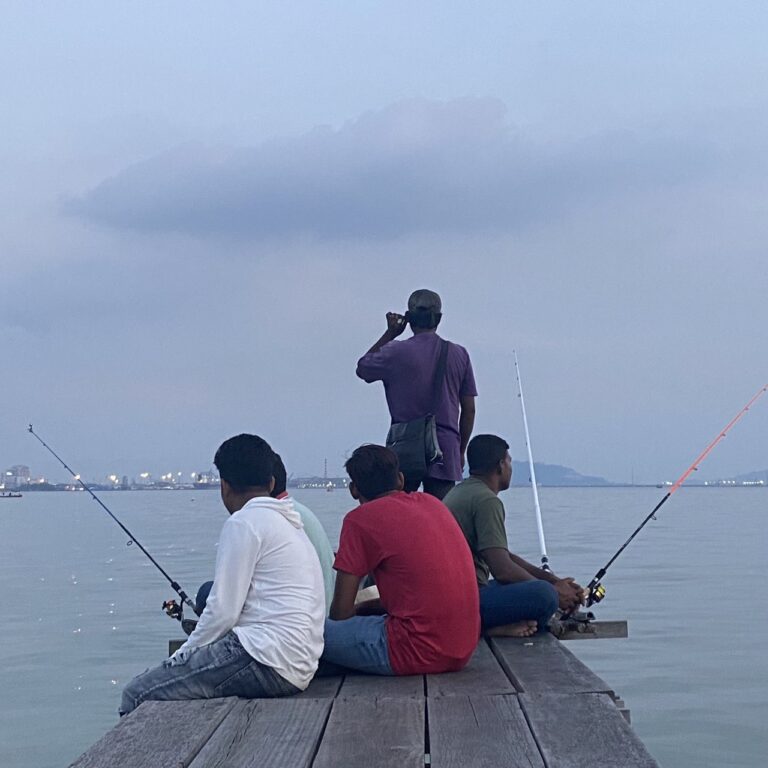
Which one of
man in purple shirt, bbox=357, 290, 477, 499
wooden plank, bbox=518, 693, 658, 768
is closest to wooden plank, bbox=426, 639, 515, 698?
wooden plank, bbox=518, 693, 658, 768

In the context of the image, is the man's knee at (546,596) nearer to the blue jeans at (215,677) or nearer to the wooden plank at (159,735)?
the blue jeans at (215,677)

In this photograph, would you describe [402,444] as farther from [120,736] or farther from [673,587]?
[673,587]

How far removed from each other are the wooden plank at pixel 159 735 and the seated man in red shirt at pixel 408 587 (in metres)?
0.82

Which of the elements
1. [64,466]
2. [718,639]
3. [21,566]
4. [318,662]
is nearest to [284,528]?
[318,662]

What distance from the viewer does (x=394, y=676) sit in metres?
4.71

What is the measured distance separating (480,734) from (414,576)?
1150 mm

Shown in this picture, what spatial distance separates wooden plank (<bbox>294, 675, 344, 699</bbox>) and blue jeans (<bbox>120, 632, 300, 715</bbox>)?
16 centimetres

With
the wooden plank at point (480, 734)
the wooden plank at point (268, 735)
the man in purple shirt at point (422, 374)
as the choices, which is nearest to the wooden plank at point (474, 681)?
the wooden plank at point (480, 734)

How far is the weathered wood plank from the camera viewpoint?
3.29 m

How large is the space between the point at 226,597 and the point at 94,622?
39.2 feet

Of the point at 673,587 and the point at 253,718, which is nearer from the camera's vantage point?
the point at 253,718

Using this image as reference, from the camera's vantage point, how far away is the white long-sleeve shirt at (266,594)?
423cm

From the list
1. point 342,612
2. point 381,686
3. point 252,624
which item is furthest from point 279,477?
point 381,686

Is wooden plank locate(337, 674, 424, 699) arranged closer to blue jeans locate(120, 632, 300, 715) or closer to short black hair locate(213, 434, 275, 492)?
blue jeans locate(120, 632, 300, 715)
